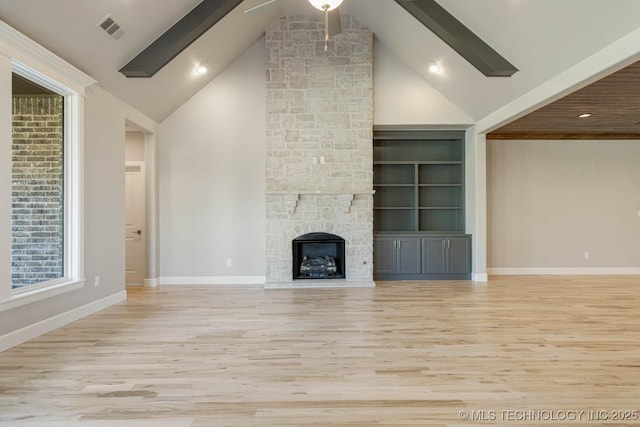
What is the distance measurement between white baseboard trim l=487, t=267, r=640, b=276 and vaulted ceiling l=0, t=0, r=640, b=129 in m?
3.06

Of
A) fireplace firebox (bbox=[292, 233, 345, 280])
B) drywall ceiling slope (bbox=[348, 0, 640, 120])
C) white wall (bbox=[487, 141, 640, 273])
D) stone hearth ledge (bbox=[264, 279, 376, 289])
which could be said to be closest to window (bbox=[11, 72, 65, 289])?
stone hearth ledge (bbox=[264, 279, 376, 289])

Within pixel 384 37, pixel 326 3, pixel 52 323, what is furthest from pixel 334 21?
pixel 52 323

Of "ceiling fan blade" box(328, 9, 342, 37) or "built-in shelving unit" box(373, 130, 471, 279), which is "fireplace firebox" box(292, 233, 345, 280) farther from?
"ceiling fan blade" box(328, 9, 342, 37)

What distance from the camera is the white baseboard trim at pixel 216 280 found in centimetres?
629

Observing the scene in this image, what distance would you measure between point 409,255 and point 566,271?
328 cm

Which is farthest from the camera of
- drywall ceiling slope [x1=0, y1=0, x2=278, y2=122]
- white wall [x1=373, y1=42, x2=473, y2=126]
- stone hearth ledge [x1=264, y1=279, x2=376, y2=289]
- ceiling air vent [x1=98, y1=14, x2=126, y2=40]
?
white wall [x1=373, y1=42, x2=473, y2=126]

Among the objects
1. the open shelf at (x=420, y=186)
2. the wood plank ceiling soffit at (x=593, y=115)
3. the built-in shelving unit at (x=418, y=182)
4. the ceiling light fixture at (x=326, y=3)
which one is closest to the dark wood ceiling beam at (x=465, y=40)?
the wood plank ceiling soffit at (x=593, y=115)

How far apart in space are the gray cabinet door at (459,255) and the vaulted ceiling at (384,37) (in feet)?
7.12

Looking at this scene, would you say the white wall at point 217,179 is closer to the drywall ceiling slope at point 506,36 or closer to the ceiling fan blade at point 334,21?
the drywall ceiling slope at point 506,36

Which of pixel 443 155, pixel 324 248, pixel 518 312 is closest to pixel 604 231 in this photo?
pixel 443 155

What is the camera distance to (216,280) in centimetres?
632

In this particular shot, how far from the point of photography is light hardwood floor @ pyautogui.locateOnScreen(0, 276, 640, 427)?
211 cm

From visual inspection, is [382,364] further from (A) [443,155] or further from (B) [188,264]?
(A) [443,155]

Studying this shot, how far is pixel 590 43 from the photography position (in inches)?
138
